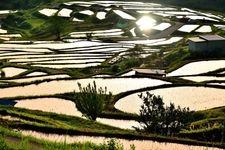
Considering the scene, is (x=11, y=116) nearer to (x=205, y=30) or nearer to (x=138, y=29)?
(x=205, y=30)

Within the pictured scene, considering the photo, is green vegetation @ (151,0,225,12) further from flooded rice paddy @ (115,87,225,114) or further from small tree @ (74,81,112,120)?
small tree @ (74,81,112,120)

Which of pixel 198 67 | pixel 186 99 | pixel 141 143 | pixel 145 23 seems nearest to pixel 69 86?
pixel 186 99

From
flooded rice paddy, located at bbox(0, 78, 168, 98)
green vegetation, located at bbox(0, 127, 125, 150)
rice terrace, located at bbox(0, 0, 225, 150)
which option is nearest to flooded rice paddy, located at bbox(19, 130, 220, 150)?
rice terrace, located at bbox(0, 0, 225, 150)

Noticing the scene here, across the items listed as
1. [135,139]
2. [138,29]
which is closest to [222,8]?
[138,29]

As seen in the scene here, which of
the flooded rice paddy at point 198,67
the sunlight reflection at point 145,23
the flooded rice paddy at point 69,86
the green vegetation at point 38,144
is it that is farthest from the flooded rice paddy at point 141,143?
the sunlight reflection at point 145,23

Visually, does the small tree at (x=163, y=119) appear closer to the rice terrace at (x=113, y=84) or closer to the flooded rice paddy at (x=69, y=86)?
the rice terrace at (x=113, y=84)

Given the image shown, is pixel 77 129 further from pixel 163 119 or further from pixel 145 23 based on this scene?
pixel 145 23
